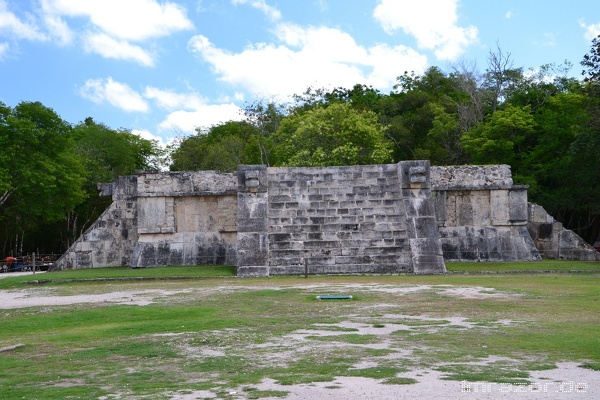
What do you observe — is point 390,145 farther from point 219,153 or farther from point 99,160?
point 99,160

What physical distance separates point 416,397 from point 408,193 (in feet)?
50.4

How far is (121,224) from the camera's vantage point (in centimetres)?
2316

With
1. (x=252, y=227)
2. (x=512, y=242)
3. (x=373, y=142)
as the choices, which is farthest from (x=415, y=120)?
(x=252, y=227)

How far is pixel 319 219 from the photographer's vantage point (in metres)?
Result: 20.0

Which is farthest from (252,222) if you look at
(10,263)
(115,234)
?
(10,263)

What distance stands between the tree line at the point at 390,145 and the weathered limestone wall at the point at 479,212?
4561 mm

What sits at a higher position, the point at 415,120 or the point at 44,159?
the point at 415,120

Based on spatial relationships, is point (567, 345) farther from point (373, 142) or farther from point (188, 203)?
point (373, 142)

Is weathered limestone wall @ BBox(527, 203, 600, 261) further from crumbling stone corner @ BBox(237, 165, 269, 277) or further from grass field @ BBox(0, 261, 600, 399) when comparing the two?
crumbling stone corner @ BBox(237, 165, 269, 277)

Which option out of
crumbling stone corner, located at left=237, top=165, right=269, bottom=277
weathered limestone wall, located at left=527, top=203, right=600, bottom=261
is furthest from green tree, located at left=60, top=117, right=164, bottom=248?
weathered limestone wall, located at left=527, top=203, right=600, bottom=261

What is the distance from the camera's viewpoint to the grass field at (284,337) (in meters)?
6.12

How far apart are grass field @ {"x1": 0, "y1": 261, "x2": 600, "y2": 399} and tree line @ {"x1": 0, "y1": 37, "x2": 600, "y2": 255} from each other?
15.3 meters

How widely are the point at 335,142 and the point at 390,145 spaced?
6.82 meters

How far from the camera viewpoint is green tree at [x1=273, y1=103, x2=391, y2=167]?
3397 cm
